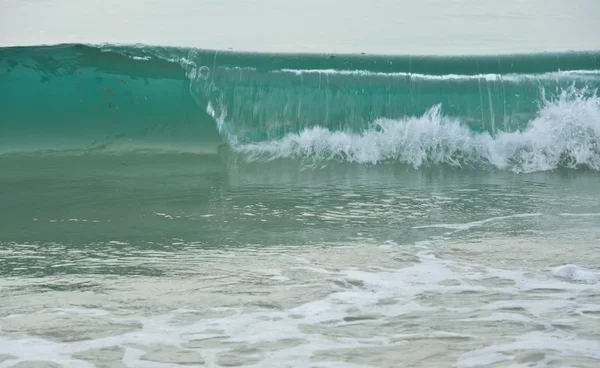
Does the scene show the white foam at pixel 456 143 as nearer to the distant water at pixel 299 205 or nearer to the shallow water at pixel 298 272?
the distant water at pixel 299 205

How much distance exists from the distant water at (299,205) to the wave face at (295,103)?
0.04 feet

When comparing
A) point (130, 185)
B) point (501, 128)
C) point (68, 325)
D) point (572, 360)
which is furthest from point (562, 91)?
point (68, 325)

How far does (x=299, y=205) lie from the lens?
9.91 feet

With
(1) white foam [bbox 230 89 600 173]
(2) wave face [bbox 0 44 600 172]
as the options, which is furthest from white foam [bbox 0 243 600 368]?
(2) wave face [bbox 0 44 600 172]

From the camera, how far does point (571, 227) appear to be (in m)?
2.63

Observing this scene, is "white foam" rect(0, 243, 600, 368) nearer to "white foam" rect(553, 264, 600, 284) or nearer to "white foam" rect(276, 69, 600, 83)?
"white foam" rect(553, 264, 600, 284)

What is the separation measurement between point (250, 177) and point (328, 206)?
28.0 inches

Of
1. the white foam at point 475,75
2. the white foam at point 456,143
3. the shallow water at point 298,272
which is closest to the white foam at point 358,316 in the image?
the shallow water at point 298,272

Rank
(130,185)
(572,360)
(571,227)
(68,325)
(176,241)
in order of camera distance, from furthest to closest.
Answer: (130,185) < (571,227) < (176,241) < (68,325) < (572,360)

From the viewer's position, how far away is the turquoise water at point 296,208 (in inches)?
65.2

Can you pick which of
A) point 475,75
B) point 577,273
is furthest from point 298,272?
point 475,75

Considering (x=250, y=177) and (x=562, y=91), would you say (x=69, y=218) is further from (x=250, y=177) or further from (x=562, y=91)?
(x=562, y=91)

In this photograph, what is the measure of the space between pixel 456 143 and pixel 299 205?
1.42 metres

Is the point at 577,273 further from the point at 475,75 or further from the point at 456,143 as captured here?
the point at 475,75
